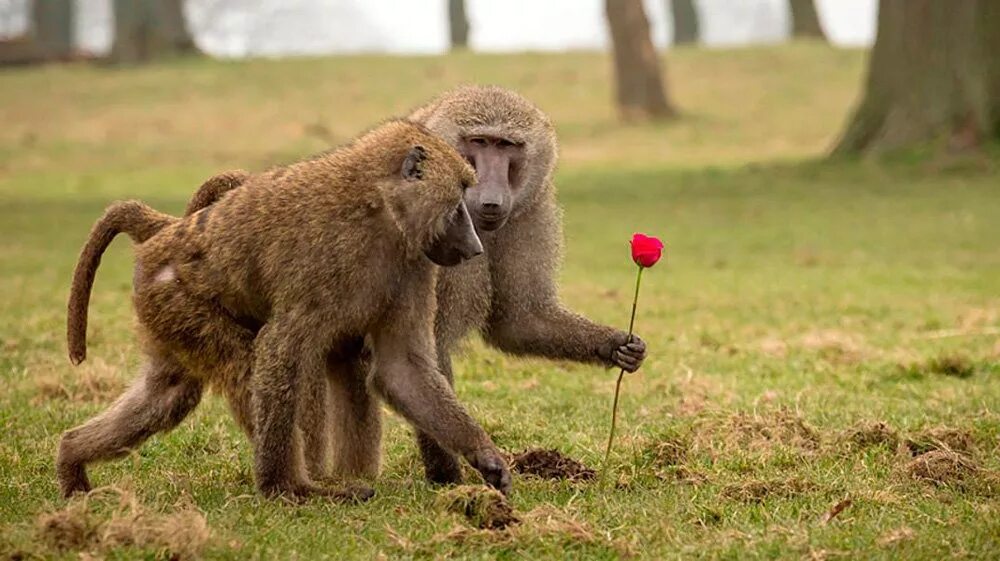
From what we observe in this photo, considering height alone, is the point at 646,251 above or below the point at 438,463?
above

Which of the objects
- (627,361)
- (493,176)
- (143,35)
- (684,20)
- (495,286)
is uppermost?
(493,176)

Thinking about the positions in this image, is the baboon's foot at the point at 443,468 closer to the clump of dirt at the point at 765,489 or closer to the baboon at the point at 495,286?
the baboon at the point at 495,286

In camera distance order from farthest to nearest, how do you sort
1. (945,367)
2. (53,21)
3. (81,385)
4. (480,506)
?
(53,21)
(945,367)
(81,385)
(480,506)

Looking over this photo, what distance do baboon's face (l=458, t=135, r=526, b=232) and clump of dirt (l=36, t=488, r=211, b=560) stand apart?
1.78m

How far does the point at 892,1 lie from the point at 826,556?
16.2 m

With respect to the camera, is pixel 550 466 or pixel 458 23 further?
pixel 458 23

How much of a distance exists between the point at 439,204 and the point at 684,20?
38170 mm

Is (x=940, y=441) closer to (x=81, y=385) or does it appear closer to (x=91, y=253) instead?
(x=91, y=253)

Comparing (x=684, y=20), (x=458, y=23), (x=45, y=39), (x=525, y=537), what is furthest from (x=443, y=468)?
(x=684, y=20)

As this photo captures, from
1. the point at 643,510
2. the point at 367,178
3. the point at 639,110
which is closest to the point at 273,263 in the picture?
the point at 367,178

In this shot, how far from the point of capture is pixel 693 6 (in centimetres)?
4272

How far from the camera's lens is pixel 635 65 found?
27031mm

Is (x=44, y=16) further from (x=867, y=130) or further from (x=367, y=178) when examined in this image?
(x=367, y=178)

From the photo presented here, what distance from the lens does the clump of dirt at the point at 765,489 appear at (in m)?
5.36
